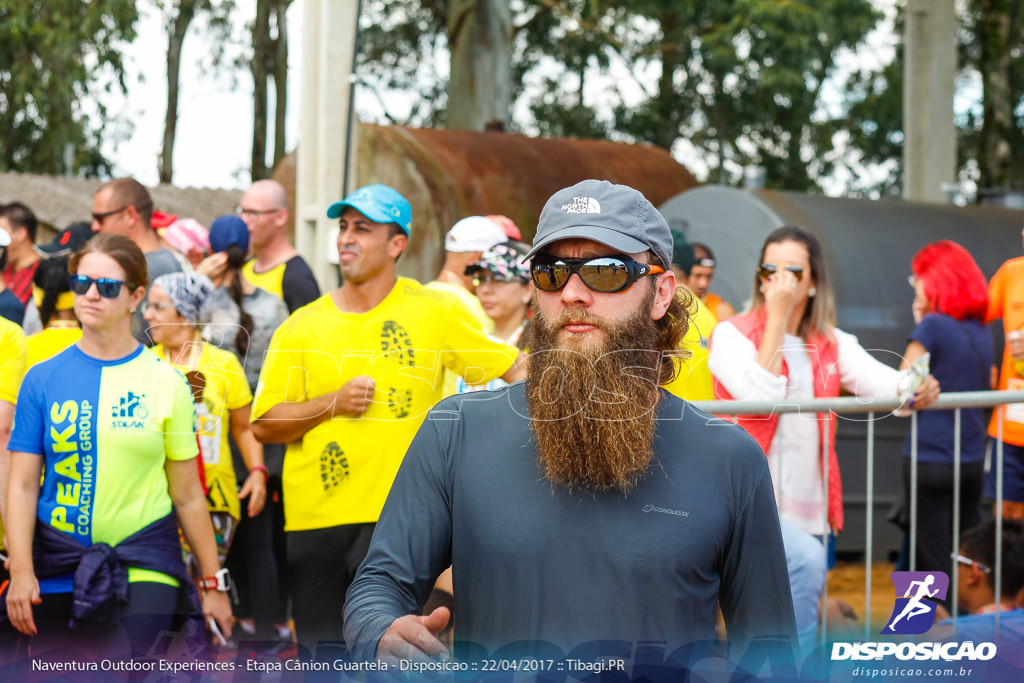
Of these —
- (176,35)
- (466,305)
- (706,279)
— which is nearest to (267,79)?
(176,35)

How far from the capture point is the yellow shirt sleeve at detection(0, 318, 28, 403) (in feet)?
13.0

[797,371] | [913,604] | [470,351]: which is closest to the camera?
[913,604]

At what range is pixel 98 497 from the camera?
3.64 meters

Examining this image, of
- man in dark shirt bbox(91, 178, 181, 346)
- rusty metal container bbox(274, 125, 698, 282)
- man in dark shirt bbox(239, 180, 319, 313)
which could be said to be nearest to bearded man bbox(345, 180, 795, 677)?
man in dark shirt bbox(239, 180, 319, 313)

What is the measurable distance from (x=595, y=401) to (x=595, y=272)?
0.25m

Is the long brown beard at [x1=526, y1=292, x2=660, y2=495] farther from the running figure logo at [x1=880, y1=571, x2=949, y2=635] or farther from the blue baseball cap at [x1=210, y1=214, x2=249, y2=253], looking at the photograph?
the blue baseball cap at [x1=210, y1=214, x2=249, y2=253]

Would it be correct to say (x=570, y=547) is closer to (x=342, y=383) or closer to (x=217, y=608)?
(x=342, y=383)

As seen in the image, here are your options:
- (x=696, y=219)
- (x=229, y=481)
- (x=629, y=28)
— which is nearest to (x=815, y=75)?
(x=629, y=28)

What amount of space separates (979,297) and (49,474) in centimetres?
417

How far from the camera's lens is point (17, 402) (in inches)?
146

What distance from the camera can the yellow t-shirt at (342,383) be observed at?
409 cm

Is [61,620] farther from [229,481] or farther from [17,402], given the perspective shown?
[229,481]

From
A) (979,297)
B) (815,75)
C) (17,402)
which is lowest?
(17,402)

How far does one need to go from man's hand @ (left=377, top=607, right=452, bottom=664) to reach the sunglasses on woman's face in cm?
286
